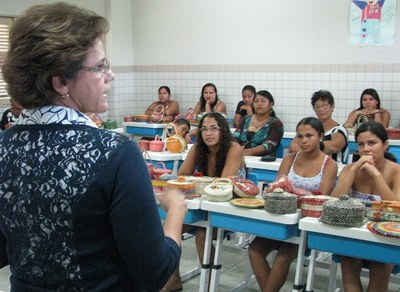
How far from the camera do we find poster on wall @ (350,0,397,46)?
22.9ft

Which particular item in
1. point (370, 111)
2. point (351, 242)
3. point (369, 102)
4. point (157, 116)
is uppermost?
point (369, 102)

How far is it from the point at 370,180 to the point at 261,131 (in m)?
2.59

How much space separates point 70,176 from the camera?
3.55 feet

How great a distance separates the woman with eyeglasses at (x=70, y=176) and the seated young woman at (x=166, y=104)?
747 centimetres

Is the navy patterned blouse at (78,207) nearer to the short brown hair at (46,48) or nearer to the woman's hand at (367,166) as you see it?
the short brown hair at (46,48)

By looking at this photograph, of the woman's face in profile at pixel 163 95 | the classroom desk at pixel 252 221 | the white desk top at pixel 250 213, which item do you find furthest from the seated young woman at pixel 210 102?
the white desk top at pixel 250 213

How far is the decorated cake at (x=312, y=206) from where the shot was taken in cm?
285

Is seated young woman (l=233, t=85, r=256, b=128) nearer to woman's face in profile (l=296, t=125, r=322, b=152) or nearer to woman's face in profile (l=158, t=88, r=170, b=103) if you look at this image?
woman's face in profile (l=158, t=88, r=170, b=103)

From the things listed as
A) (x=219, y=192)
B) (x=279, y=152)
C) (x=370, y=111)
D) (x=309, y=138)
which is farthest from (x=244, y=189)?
(x=370, y=111)

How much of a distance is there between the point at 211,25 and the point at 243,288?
5513 mm

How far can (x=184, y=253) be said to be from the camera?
4.62 metres

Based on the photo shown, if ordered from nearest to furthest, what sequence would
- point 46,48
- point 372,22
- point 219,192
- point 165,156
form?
point 46,48
point 219,192
point 165,156
point 372,22

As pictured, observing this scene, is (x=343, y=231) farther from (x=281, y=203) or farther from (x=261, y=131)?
(x=261, y=131)

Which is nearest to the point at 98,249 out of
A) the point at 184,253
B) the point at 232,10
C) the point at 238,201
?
the point at 238,201
